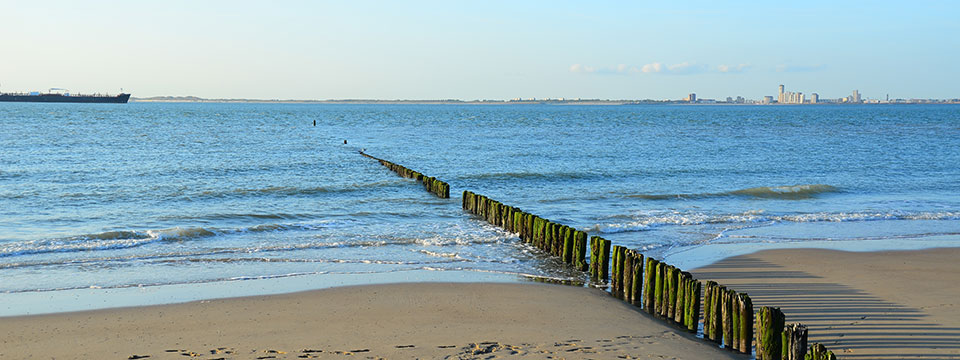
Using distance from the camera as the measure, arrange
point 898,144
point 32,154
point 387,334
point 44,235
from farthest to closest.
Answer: point 898,144
point 32,154
point 44,235
point 387,334

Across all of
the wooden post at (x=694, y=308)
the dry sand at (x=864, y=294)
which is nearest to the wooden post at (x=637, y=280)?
the wooden post at (x=694, y=308)

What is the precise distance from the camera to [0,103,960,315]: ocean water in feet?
48.4

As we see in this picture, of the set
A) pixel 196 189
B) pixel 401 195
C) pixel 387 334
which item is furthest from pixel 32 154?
pixel 387 334

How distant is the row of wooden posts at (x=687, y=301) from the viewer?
30.5ft

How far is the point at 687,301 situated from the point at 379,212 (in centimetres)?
1362

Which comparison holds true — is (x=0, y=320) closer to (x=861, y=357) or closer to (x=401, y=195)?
(x=861, y=357)

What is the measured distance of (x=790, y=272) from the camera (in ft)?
48.3

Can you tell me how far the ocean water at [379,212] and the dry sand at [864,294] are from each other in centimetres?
A: 122

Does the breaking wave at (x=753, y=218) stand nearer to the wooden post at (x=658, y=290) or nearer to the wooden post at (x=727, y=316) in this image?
the wooden post at (x=658, y=290)

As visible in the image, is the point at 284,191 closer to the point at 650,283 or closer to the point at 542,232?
A: the point at 542,232

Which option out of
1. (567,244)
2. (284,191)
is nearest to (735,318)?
(567,244)

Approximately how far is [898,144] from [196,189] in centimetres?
4955

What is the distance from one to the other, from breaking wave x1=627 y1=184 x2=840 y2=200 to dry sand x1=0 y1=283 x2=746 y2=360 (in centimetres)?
1519

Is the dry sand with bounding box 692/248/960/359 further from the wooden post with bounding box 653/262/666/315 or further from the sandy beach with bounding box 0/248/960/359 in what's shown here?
the wooden post with bounding box 653/262/666/315
